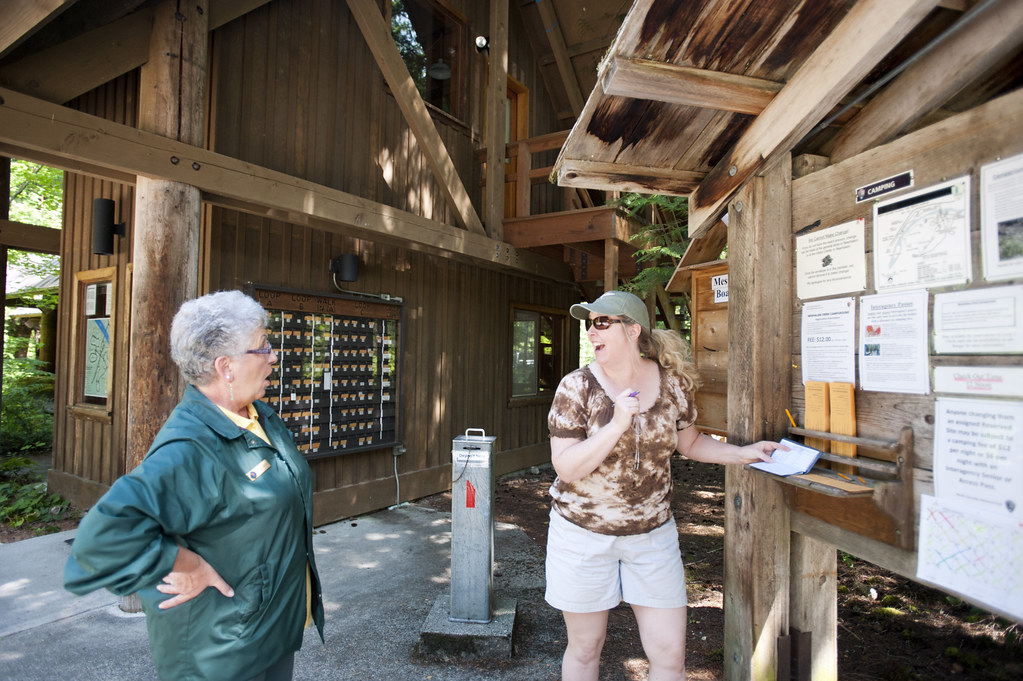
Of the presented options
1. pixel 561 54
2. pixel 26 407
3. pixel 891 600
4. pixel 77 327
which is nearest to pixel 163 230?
pixel 77 327

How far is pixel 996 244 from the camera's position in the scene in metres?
1.61

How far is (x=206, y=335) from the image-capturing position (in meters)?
1.89

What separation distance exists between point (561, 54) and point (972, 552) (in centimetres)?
1005

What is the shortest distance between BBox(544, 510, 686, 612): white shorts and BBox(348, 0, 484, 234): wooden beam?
4.94 m

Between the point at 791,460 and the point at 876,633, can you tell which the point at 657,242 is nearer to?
the point at 876,633

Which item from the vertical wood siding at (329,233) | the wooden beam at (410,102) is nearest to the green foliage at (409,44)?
the vertical wood siding at (329,233)

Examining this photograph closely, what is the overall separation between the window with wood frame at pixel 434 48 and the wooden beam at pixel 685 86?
5936 millimetres

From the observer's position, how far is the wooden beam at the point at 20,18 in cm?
300

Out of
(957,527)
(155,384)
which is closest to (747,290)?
(957,527)

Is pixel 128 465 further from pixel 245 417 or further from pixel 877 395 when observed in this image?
pixel 877 395

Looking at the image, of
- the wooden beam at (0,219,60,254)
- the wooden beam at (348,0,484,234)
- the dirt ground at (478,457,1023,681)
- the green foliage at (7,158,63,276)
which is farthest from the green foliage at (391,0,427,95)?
the green foliage at (7,158,63,276)

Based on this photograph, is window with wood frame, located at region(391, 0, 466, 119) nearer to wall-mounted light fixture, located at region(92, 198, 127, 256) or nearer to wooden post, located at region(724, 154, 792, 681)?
wall-mounted light fixture, located at region(92, 198, 127, 256)

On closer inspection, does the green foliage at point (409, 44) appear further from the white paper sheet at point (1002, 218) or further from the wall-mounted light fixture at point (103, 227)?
the white paper sheet at point (1002, 218)

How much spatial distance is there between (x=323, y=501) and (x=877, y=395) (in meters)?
5.18
